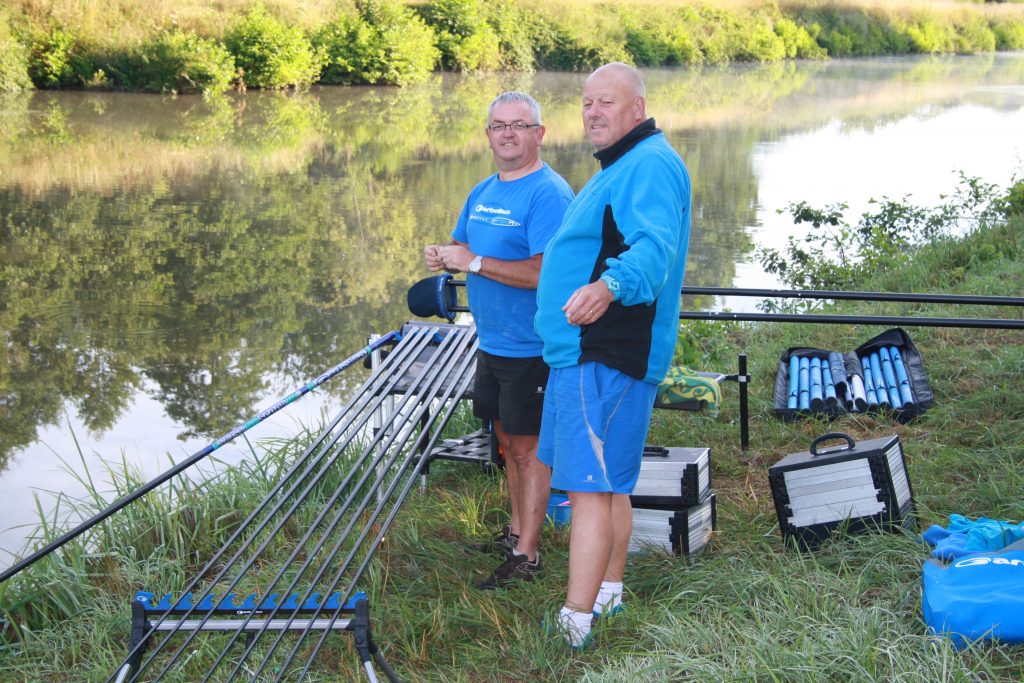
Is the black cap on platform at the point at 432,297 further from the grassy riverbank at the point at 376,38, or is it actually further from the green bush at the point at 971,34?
the green bush at the point at 971,34

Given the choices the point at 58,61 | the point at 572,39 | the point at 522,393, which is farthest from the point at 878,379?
the point at 572,39

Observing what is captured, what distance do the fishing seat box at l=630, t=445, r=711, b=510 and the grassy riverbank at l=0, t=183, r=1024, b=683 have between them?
7.7 inches

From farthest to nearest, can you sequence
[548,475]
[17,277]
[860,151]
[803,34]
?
[803,34] → [860,151] → [17,277] → [548,475]

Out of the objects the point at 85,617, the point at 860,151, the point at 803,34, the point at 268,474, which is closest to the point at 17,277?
the point at 268,474

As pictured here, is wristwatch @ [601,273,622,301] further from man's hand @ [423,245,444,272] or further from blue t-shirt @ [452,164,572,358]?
man's hand @ [423,245,444,272]

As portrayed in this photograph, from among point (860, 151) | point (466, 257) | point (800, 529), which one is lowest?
point (860, 151)

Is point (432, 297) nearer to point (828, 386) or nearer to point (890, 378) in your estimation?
point (828, 386)

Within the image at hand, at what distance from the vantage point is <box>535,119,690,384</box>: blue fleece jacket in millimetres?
2979

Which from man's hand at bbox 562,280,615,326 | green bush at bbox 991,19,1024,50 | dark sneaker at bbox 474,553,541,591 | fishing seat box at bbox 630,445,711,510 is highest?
man's hand at bbox 562,280,615,326

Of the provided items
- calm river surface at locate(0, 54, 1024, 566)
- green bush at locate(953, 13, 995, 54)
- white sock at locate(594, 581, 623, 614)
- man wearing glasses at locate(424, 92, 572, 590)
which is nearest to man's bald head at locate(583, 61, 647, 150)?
man wearing glasses at locate(424, 92, 572, 590)

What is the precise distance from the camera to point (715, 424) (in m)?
5.20

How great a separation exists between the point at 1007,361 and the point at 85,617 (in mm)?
4277

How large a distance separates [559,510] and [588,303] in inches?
59.7

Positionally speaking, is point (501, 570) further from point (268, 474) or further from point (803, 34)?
point (803, 34)
